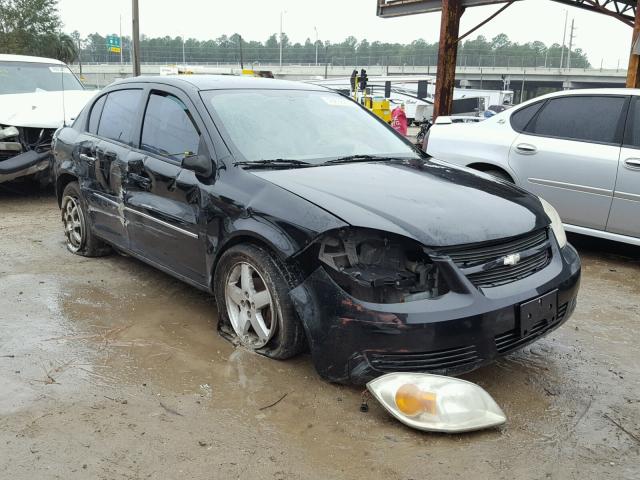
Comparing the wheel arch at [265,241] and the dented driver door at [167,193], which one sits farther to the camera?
the dented driver door at [167,193]

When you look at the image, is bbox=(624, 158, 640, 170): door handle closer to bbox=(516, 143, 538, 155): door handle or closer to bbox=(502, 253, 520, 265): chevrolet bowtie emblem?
bbox=(516, 143, 538, 155): door handle

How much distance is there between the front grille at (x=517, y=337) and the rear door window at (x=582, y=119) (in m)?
2.99

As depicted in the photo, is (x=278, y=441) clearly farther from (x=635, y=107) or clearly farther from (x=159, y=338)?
(x=635, y=107)

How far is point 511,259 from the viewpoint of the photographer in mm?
3094

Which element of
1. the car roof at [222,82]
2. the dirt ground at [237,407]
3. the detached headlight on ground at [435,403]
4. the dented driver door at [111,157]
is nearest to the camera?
the dirt ground at [237,407]

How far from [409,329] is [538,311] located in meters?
0.74

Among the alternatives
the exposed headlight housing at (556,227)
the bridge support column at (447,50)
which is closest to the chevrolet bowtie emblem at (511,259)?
the exposed headlight housing at (556,227)

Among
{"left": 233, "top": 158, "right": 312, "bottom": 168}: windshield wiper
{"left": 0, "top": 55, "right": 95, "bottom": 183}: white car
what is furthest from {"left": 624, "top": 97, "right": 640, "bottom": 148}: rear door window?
{"left": 0, "top": 55, "right": 95, "bottom": 183}: white car

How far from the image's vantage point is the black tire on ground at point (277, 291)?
10.3ft

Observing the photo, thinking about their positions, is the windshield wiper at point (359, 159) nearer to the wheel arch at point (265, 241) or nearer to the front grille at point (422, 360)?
the wheel arch at point (265, 241)

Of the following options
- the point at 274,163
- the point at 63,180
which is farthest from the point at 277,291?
the point at 63,180

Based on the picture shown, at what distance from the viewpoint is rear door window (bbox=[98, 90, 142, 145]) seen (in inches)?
181

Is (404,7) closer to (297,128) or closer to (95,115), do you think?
(95,115)

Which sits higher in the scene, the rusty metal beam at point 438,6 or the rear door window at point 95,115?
the rusty metal beam at point 438,6
